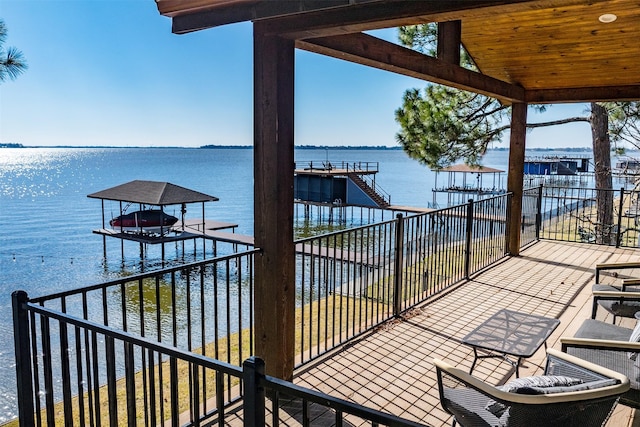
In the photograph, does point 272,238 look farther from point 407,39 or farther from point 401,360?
point 407,39

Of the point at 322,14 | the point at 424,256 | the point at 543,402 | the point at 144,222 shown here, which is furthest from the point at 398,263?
the point at 144,222

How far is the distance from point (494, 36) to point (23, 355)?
16.9 feet

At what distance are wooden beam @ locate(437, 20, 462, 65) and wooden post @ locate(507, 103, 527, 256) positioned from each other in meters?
2.80

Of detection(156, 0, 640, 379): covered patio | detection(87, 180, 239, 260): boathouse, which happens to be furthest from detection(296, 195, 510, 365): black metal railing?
detection(87, 180, 239, 260): boathouse

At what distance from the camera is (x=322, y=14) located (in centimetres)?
257

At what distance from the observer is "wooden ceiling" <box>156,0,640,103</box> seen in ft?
7.75

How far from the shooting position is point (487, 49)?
5.41m

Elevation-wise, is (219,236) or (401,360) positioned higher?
(401,360)

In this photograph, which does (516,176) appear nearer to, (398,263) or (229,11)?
(398,263)

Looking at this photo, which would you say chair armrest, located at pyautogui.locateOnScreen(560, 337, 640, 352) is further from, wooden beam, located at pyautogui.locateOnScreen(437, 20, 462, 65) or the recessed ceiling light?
the recessed ceiling light

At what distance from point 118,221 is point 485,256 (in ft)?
61.0

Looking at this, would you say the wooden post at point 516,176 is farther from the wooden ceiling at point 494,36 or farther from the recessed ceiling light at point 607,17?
the recessed ceiling light at point 607,17

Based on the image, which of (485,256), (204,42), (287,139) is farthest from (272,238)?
(204,42)

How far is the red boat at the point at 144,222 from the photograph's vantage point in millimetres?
20797
